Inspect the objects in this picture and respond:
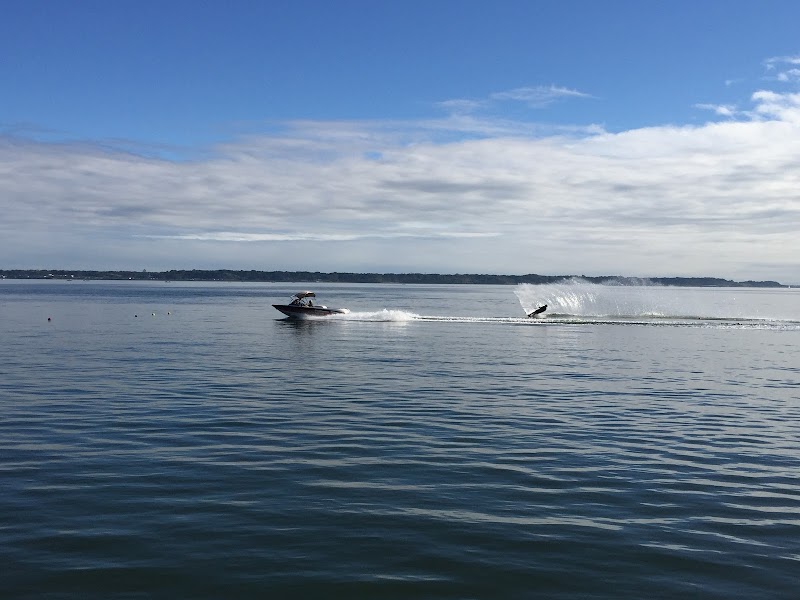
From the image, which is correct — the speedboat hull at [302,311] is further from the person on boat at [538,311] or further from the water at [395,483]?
the water at [395,483]

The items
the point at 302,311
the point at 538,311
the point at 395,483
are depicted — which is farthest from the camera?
the point at 538,311

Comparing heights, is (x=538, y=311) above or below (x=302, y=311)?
above

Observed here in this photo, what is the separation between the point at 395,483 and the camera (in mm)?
17031

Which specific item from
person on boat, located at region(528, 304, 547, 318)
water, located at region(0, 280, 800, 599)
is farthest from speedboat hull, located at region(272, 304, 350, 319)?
water, located at region(0, 280, 800, 599)

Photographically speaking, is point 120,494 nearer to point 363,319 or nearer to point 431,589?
point 431,589

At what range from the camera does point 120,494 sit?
15836 millimetres

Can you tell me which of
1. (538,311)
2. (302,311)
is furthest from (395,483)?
(538,311)

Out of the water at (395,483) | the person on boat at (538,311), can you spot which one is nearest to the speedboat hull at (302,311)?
the person on boat at (538,311)

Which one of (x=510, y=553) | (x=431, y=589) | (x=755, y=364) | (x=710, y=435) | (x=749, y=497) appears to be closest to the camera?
(x=431, y=589)

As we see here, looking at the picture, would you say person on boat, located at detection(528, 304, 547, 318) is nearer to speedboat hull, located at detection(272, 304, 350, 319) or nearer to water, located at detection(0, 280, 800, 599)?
speedboat hull, located at detection(272, 304, 350, 319)

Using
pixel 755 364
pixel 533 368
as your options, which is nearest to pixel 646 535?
pixel 533 368

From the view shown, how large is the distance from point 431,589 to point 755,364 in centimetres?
4012

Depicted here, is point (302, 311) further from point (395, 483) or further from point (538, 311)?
point (395, 483)

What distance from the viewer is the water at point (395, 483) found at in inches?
468
